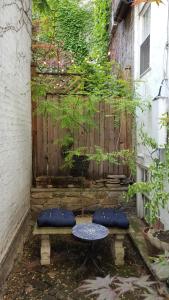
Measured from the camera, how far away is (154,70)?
4652 millimetres

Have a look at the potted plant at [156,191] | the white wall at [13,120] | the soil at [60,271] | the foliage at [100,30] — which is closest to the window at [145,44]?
the potted plant at [156,191]

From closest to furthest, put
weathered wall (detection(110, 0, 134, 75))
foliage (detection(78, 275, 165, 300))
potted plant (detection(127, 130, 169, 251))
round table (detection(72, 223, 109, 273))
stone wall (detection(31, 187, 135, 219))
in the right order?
foliage (detection(78, 275, 165, 300)) → potted plant (detection(127, 130, 169, 251)) → round table (detection(72, 223, 109, 273)) → stone wall (detection(31, 187, 135, 219)) → weathered wall (detection(110, 0, 134, 75))

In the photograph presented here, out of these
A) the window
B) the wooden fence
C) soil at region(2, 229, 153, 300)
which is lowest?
soil at region(2, 229, 153, 300)

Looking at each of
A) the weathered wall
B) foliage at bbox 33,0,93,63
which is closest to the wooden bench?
the weathered wall

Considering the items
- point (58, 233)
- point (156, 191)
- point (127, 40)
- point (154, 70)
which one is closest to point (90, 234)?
point (58, 233)

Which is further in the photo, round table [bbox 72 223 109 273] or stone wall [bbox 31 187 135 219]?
stone wall [bbox 31 187 135 219]

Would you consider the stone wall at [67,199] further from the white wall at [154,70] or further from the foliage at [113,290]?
the foliage at [113,290]

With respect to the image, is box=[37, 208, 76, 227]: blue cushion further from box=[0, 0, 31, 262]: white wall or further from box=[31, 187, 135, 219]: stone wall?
box=[31, 187, 135, 219]: stone wall

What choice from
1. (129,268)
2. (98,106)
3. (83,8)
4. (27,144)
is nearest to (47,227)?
(129,268)

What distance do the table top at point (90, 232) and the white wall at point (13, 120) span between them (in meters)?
0.85

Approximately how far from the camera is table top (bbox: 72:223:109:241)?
3.79 meters

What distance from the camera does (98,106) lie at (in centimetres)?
635

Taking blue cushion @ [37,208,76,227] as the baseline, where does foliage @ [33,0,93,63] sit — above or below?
above

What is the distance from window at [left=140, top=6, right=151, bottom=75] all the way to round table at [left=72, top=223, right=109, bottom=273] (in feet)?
9.07
